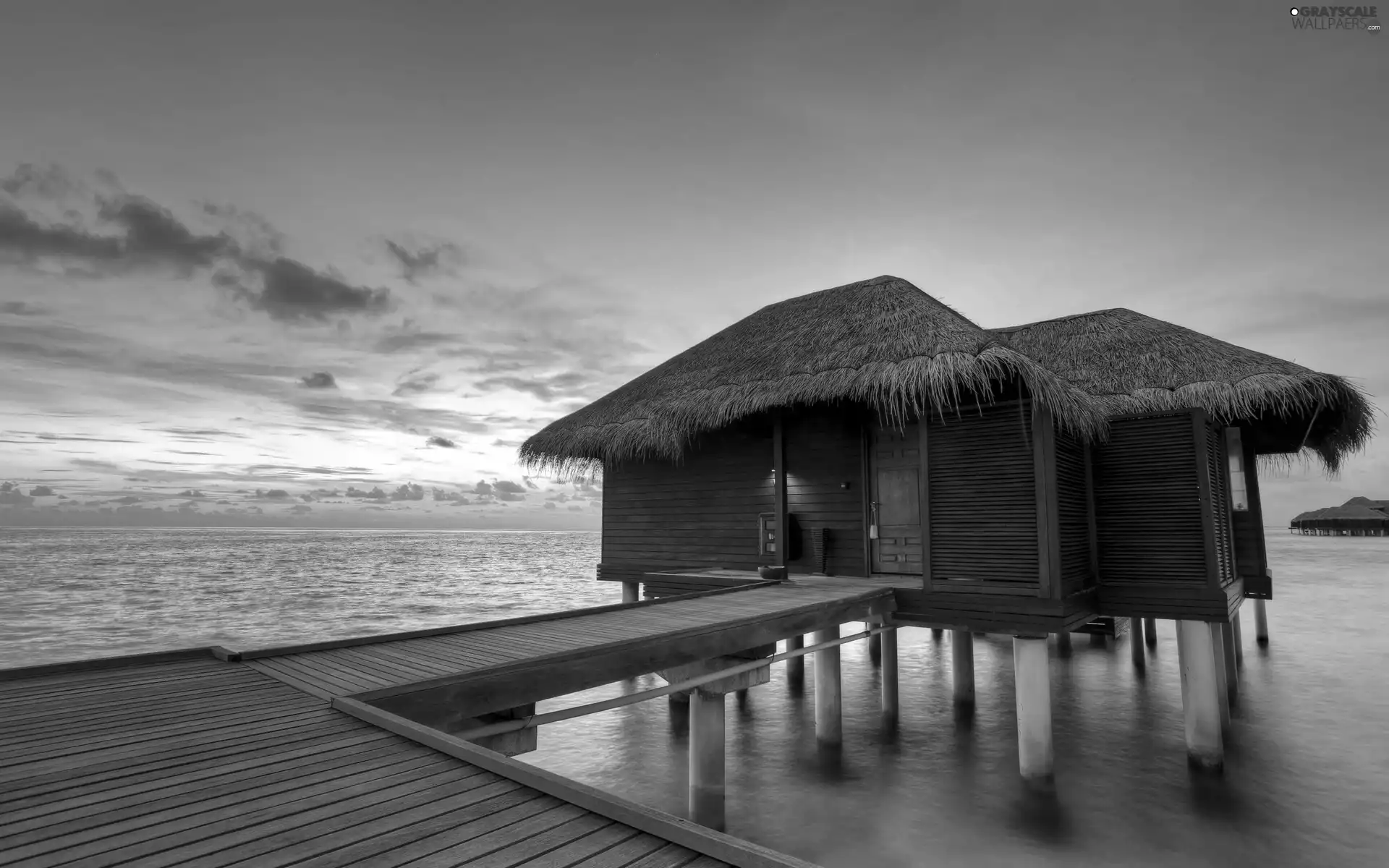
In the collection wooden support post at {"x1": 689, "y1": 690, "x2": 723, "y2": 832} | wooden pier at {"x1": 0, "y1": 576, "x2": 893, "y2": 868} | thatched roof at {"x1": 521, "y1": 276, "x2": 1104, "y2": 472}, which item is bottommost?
wooden support post at {"x1": 689, "y1": 690, "x2": 723, "y2": 832}

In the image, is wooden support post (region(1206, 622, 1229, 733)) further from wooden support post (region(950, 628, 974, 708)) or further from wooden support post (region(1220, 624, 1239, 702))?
wooden support post (region(950, 628, 974, 708))

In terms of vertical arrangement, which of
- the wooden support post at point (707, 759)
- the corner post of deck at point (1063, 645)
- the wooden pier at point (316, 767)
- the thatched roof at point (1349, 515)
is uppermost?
the thatched roof at point (1349, 515)

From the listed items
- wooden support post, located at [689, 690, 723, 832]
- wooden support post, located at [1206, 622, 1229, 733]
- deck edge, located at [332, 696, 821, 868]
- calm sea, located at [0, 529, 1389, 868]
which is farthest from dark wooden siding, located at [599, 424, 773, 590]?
deck edge, located at [332, 696, 821, 868]

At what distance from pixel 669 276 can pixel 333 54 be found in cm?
987

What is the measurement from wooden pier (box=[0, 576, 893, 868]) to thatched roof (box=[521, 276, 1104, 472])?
4.18 metres

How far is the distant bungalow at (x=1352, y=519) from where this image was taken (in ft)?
219

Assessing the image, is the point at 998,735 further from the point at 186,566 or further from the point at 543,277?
the point at 186,566

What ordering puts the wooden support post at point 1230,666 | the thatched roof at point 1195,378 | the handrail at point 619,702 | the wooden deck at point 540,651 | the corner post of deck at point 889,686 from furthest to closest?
the wooden support post at point 1230,666 → the corner post of deck at point 889,686 → the thatched roof at point 1195,378 → the handrail at point 619,702 → the wooden deck at point 540,651

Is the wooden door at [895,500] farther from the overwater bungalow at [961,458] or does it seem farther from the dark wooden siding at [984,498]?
the dark wooden siding at [984,498]

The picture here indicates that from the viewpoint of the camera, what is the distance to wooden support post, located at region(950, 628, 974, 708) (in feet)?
33.7

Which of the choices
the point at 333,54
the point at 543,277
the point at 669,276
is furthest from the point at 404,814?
the point at 543,277

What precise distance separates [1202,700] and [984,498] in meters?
3.27

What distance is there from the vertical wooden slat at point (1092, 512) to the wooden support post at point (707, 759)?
15.2 feet

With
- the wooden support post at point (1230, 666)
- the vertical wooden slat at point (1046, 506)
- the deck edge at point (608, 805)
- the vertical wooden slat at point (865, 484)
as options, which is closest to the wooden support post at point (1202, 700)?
the vertical wooden slat at point (1046, 506)
